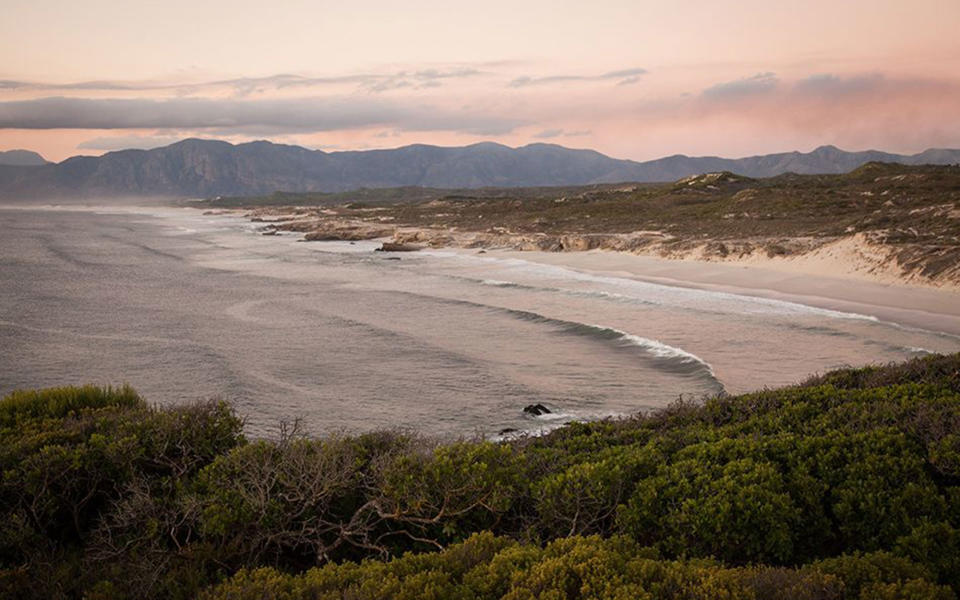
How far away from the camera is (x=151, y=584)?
500 cm

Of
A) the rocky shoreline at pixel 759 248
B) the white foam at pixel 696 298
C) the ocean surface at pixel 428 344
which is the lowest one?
the ocean surface at pixel 428 344

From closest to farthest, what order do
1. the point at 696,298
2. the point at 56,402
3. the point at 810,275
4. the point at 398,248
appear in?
the point at 56,402, the point at 696,298, the point at 810,275, the point at 398,248

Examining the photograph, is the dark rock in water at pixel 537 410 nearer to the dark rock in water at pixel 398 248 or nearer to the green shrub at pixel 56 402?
the green shrub at pixel 56 402

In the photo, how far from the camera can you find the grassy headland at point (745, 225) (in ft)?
95.5

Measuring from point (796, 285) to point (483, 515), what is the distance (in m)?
25.7

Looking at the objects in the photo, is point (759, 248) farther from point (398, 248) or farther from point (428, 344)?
point (398, 248)

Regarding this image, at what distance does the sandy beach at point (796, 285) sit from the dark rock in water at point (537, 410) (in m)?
12.6

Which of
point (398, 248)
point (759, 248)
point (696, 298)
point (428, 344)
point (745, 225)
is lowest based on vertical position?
point (428, 344)

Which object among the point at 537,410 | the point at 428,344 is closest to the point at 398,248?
the point at 428,344

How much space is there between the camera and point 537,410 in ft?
44.2

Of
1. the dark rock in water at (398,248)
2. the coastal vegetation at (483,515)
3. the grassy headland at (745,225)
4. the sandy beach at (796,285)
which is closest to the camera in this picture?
the coastal vegetation at (483,515)

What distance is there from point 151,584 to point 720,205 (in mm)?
59263

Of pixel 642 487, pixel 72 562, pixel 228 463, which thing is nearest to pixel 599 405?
pixel 642 487

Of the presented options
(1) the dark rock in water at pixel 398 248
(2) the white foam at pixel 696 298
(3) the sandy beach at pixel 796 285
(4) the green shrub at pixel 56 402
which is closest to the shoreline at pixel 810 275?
(3) the sandy beach at pixel 796 285
